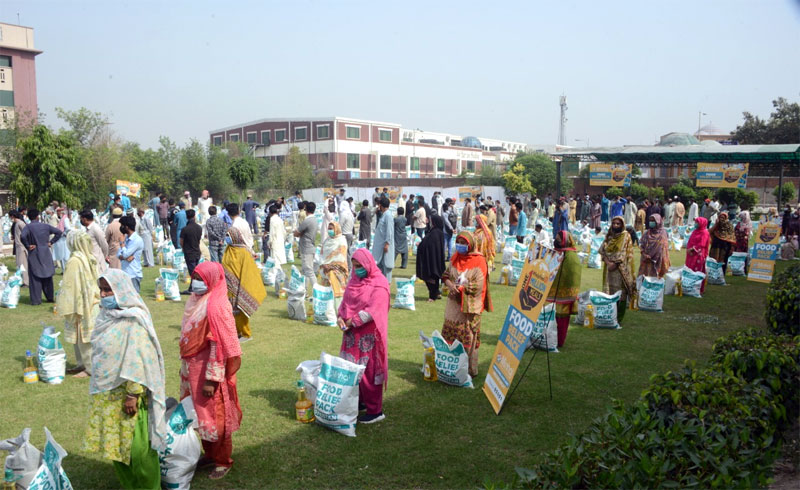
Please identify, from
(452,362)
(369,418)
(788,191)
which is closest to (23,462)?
(369,418)

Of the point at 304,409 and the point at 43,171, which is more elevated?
the point at 43,171

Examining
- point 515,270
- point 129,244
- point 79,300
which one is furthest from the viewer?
point 515,270

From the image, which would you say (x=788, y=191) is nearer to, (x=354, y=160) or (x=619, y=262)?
(x=619, y=262)

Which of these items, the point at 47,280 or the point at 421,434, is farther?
the point at 47,280

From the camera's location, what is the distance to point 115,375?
11.6ft

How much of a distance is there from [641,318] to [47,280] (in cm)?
1032

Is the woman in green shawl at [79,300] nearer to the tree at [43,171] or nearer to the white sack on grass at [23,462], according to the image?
the white sack on grass at [23,462]

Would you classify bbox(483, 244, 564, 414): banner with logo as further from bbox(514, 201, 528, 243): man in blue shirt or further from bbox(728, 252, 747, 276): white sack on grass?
bbox(514, 201, 528, 243): man in blue shirt

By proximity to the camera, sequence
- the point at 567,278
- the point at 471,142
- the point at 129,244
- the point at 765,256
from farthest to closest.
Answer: the point at 471,142
the point at 765,256
the point at 129,244
the point at 567,278

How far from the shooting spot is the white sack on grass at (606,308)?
8195mm

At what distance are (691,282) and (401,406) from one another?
305 inches

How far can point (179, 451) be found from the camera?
12.4ft

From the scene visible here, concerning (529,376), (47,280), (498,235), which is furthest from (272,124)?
(529,376)

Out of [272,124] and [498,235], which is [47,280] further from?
[272,124]
